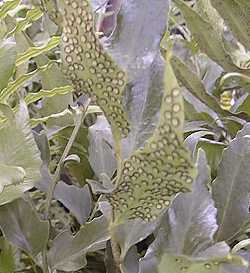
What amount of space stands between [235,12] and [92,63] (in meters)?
0.17

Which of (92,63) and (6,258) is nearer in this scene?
(92,63)

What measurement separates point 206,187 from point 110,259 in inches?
3.3

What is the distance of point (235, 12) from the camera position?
0.46m

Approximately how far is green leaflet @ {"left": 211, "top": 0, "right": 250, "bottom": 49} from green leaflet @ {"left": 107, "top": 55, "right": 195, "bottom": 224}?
0.62 ft

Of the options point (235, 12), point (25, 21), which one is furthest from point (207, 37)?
point (25, 21)

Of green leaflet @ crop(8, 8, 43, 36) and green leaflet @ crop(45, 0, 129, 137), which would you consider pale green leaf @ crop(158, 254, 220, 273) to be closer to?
green leaflet @ crop(45, 0, 129, 137)

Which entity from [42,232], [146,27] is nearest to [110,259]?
[42,232]

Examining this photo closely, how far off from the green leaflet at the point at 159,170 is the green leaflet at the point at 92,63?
1.0 inches

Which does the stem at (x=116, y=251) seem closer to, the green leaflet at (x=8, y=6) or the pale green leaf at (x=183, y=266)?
the pale green leaf at (x=183, y=266)

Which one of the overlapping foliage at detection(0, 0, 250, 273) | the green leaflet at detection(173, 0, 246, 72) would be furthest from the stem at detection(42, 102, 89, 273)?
the green leaflet at detection(173, 0, 246, 72)

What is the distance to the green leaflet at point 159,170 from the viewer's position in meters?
0.27

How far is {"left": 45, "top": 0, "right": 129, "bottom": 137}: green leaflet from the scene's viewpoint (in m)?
0.32

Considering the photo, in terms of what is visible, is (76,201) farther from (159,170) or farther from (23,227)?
(159,170)

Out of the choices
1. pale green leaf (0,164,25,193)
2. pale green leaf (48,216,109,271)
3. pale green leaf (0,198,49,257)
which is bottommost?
pale green leaf (48,216,109,271)
